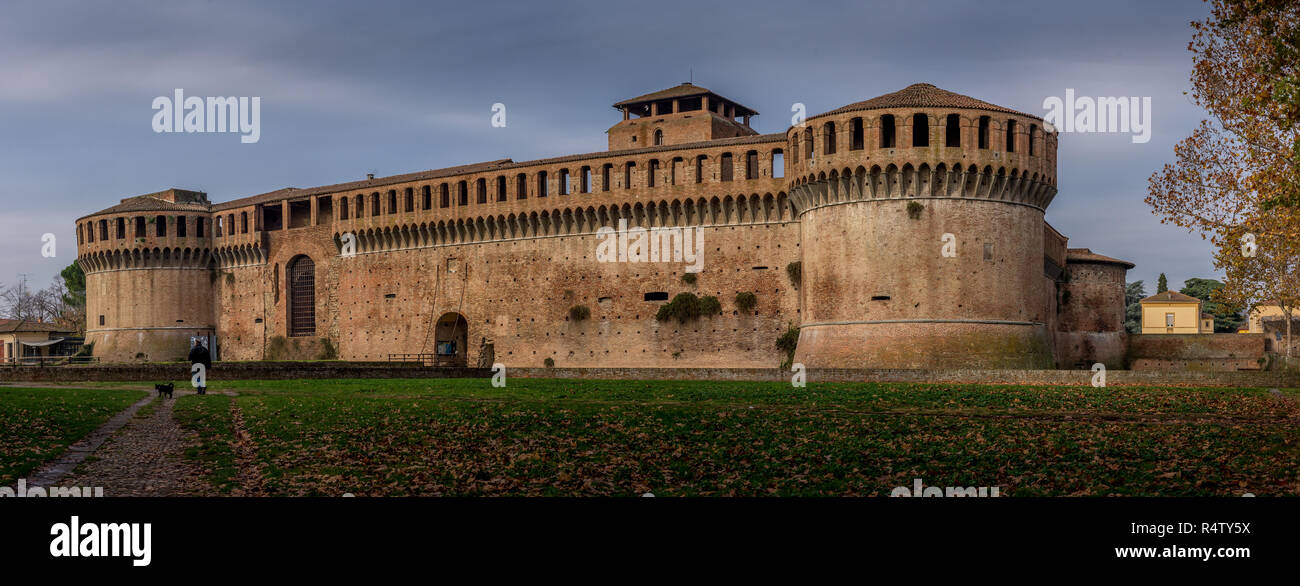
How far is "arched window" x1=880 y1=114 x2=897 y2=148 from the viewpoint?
38.2 m

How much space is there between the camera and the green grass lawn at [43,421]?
12461 millimetres

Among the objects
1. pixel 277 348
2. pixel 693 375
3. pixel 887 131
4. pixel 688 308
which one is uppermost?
pixel 887 131

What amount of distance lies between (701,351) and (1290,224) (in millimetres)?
23683

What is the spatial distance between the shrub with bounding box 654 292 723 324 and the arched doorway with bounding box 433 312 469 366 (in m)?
10.8

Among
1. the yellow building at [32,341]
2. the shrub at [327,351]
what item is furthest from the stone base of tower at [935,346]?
the yellow building at [32,341]

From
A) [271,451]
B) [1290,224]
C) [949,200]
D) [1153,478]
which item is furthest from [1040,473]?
[949,200]

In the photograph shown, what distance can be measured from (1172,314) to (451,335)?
5702 centimetres

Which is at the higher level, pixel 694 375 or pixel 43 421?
pixel 43 421

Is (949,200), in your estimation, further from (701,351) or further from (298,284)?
(298,284)

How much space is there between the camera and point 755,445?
46.9ft

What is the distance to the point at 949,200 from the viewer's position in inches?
1497

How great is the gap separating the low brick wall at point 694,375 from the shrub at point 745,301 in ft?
19.7

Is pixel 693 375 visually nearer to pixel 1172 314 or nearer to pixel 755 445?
pixel 755 445

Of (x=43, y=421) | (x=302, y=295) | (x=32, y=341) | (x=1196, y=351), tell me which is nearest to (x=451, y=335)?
(x=302, y=295)
